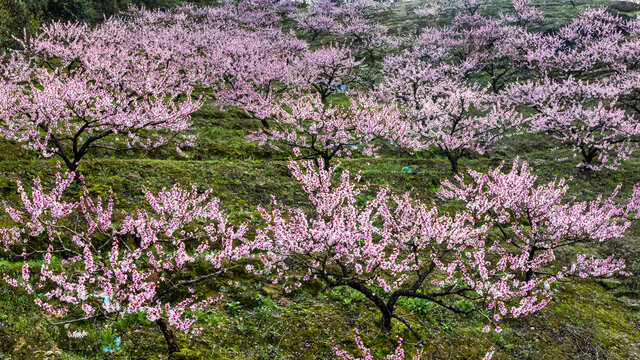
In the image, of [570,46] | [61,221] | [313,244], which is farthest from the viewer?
[570,46]

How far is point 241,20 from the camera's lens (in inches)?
2116

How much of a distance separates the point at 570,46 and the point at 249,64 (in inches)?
1542

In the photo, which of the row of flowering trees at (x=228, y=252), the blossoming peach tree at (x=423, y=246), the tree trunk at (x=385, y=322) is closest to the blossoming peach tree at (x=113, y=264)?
the row of flowering trees at (x=228, y=252)

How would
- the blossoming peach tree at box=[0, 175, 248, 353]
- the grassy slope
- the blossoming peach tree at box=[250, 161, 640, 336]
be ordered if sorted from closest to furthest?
1. the blossoming peach tree at box=[0, 175, 248, 353]
2. the grassy slope
3. the blossoming peach tree at box=[250, 161, 640, 336]

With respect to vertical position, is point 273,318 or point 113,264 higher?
point 113,264

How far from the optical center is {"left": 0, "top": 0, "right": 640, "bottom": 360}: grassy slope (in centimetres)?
574

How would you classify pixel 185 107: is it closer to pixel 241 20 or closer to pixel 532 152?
pixel 532 152

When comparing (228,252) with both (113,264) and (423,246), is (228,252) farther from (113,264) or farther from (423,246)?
(423,246)

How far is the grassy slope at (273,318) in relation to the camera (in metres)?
5.74

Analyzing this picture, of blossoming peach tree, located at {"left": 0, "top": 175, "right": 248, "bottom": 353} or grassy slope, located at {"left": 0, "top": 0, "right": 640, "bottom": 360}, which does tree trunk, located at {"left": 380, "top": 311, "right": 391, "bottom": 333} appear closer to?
grassy slope, located at {"left": 0, "top": 0, "right": 640, "bottom": 360}

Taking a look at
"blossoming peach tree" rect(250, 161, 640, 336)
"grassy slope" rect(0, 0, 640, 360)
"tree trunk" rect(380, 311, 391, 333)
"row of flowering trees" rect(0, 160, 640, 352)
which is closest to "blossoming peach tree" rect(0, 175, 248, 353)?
"row of flowering trees" rect(0, 160, 640, 352)

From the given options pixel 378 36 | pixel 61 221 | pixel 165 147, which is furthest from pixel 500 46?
pixel 61 221

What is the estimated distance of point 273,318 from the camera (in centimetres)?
733

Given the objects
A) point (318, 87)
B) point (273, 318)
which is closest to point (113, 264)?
point (273, 318)
